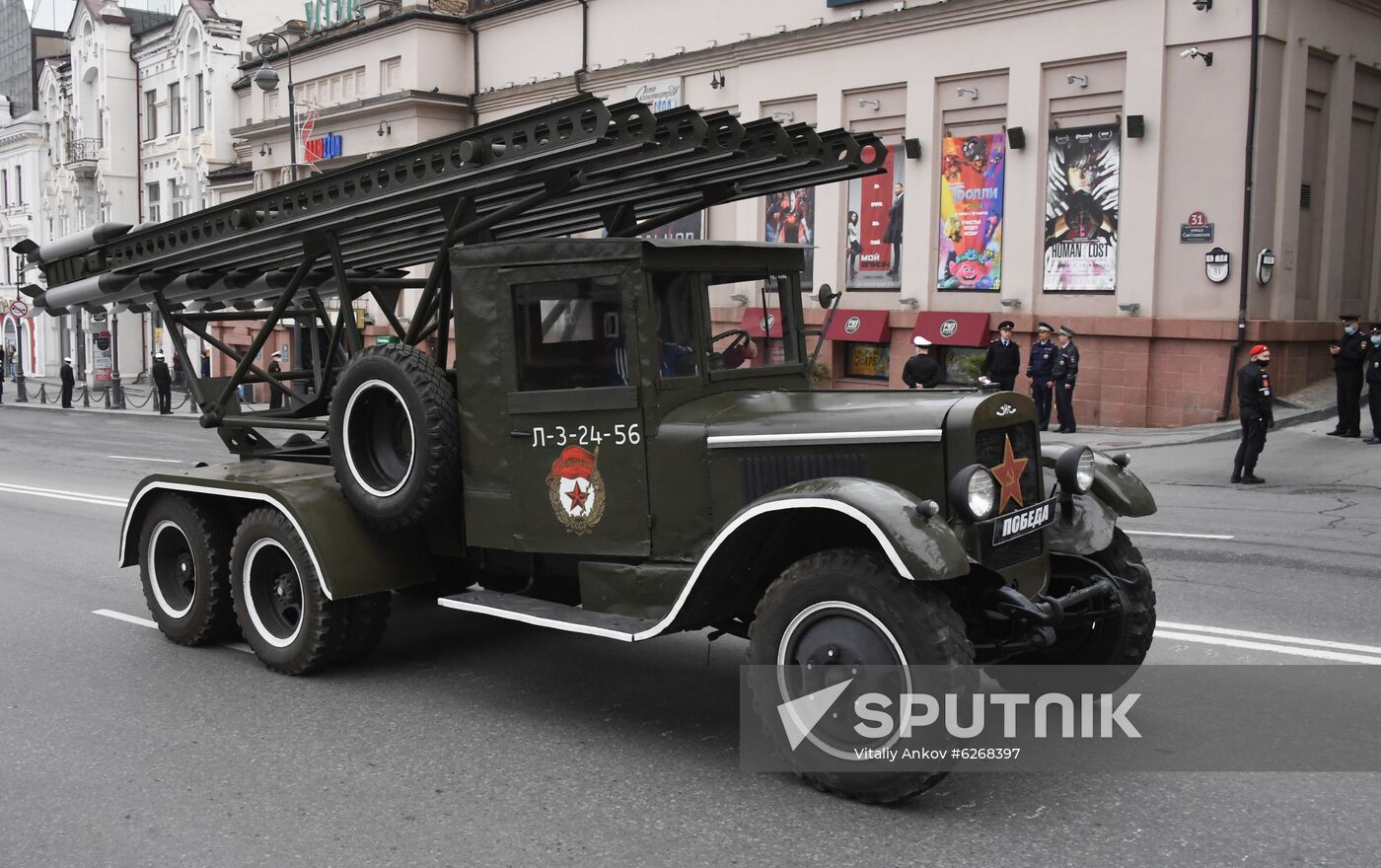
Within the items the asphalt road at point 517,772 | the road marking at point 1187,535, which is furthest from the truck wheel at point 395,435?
the road marking at point 1187,535

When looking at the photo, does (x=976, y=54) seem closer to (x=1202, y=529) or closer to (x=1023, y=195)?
(x=1023, y=195)

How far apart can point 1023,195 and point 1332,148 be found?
487cm

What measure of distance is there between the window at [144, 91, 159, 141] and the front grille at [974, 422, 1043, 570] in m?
49.8

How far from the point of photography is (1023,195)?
21.5 meters

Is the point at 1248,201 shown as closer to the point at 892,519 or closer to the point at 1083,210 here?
the point at 1083,210

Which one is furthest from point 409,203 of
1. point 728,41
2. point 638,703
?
point 728,41

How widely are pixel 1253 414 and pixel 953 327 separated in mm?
8081

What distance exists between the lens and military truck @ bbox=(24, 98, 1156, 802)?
5008 millimetres

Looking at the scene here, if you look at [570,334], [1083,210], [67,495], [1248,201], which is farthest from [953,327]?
[570,334]

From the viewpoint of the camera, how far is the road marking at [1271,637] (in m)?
6.94

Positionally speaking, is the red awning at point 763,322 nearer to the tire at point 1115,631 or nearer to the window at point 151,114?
the tire at point 1115,631

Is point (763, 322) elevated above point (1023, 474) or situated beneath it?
elevated above

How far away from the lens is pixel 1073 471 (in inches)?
224

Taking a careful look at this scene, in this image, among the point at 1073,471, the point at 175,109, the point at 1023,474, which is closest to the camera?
the point at 1023,474
